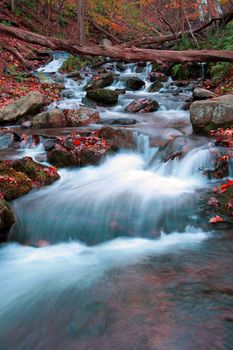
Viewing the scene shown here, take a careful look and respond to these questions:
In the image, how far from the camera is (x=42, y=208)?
5562 mm

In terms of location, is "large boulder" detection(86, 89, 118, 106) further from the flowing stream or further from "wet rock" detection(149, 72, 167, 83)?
the flowing stream

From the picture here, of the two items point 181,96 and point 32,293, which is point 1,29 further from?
point 32,293

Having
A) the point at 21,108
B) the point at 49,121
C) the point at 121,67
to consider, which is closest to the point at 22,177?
the point at 49,121

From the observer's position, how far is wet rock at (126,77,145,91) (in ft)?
44.1

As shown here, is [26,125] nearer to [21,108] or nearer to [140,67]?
[21,108]

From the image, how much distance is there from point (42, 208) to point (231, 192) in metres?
2.89

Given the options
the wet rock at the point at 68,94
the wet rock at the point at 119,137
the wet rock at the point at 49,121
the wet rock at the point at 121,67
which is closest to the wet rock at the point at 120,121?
the wet rock at the point at 49,121

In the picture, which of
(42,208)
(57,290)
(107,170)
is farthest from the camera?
(107,170)

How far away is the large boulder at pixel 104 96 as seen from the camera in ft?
38.1

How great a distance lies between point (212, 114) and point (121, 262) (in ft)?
15.5

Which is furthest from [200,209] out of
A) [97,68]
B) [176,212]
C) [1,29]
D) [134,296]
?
[97,68]

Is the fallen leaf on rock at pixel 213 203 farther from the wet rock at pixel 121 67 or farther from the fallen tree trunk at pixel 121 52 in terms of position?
the wet rock at pixel 121 67

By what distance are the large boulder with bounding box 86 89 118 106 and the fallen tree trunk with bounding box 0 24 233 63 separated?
6.04 ft

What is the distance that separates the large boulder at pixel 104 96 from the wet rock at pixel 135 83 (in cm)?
192
